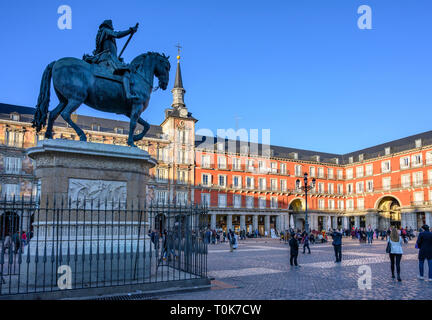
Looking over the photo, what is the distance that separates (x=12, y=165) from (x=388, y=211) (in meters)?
49.9

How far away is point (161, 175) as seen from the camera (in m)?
44.4

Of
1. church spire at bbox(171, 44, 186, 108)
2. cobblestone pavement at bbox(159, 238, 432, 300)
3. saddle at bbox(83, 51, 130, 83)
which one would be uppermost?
church spire at bbox(171, 44, 186, 108)

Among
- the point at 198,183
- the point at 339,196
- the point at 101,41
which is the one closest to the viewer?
the point at 101,41

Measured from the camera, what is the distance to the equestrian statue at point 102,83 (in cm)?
749

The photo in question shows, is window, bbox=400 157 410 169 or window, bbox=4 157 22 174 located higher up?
window, bbox=400 157 410 169

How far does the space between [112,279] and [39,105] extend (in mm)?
4021

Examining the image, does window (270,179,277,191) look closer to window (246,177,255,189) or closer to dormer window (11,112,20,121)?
window (246,177,255,189)

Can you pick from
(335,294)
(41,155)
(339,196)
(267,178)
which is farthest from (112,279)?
(339,196)

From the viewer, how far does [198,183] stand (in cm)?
4644

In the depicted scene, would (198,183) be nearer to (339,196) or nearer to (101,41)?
(339,196)

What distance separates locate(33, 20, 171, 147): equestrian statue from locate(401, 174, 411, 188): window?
48.5 m

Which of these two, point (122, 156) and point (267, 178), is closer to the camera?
point (122, 156)

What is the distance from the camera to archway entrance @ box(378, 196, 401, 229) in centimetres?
5222

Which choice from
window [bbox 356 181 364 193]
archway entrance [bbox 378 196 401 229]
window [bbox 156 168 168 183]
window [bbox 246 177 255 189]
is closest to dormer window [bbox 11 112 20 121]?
window [bbox 156 168 168 183]
